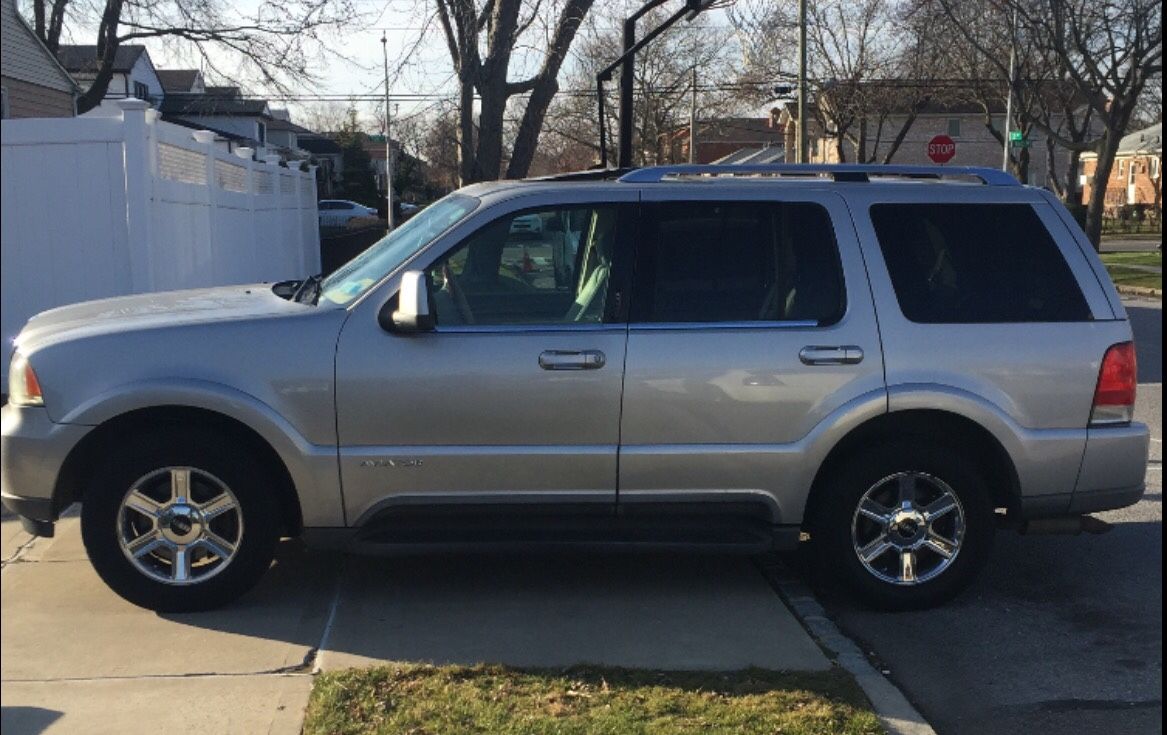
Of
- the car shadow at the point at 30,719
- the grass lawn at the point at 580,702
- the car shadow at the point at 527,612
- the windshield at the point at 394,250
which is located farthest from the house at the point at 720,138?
the car shadow at the point at 30,719

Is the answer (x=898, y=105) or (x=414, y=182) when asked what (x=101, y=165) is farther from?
(x=414, y=182)

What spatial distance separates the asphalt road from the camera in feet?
15.3

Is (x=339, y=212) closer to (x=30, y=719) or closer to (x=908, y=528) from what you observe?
(x=908, y=528)

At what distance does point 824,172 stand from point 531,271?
1475 mm

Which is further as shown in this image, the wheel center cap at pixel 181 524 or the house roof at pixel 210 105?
the house roof at pixel 210 105

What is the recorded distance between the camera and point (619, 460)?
5.32 metres

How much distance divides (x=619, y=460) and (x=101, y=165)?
695 centimetres

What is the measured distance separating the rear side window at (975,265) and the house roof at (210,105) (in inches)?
958

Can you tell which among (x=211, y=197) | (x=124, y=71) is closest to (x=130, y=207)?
(x=211, y=197)

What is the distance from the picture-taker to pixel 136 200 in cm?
1049

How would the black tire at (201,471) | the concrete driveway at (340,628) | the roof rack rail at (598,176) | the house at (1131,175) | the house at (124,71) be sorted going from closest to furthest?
the concrete driveway at (340,628), the black tire at (201,471), the roof rack rail at (598,176), the house at (124,71), the house at (1131,175)

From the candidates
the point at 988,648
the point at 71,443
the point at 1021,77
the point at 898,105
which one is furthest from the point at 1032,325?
the point at 898,105

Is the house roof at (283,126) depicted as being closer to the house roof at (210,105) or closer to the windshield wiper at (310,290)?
the house roof at (210,105)

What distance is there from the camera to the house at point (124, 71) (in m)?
34.8
